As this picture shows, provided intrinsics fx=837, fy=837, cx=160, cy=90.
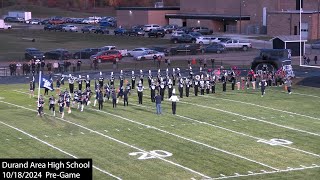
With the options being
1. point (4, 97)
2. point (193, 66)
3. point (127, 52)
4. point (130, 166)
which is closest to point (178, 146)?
point (130, 166)

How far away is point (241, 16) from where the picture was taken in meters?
81.0

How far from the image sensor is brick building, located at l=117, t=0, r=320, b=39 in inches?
2798

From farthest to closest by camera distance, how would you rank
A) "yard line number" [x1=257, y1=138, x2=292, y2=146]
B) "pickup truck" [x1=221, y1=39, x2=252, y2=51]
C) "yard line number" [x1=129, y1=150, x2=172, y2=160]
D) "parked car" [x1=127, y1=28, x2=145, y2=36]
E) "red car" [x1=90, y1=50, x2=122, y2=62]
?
1. "parked car" [x1=127, y1=28, x2=145, y2=36]
2. "pickup truck" [x1=221, y1=39, x2=252, y2=51]
3. "red car" [x1=90, y1=50, x2=122, y2=62]
4. "yard line number" [x1=257, y1=138, x2=292, y2=146]
5. "yard line number" [x1=129, y1=150, x2=172, y2=160]

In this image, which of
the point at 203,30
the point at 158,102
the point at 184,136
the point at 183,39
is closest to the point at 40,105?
the point at 158,102

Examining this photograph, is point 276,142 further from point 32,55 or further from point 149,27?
point 149,27

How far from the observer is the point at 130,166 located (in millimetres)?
24391

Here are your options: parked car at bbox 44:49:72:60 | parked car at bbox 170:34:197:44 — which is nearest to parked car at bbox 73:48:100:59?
parked car at bbox 44:49:72:60

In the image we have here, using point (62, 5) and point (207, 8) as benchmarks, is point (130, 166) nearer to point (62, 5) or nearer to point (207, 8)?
point (207, 8)

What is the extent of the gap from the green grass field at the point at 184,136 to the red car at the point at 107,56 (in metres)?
18.6

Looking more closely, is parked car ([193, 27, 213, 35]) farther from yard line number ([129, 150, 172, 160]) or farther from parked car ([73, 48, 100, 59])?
yard line number ([129, 150, 172, 160])

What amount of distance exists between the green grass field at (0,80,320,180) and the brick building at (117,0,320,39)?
33.0 metres

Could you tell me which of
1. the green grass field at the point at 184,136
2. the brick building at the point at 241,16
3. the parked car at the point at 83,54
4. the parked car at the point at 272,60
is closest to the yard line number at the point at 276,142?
the green grass field at the point at 184,136

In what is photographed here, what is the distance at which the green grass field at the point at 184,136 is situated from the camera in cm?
2430

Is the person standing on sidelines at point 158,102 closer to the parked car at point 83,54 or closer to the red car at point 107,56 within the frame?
the red car at point 107,56
